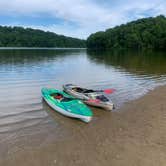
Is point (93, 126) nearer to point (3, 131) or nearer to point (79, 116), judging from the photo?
point (79, 116)

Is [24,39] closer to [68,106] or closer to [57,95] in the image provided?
[57,95]

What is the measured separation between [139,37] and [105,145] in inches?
4366

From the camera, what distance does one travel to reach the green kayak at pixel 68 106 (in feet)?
33.7

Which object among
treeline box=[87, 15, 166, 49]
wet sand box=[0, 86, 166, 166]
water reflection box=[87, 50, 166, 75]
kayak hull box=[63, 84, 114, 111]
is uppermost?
treeline box=[87, 15, 166, 49]

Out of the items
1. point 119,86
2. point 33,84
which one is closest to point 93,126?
point 119,86

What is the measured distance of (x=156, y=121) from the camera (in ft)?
32.0

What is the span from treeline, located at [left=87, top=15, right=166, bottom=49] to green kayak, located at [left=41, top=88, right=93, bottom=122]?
87872 mm

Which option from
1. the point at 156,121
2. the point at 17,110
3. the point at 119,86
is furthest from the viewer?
the point at 119,86

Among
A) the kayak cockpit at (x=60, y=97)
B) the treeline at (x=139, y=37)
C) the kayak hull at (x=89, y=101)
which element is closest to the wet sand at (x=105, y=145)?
the kayak hull at (x=89, y=101)

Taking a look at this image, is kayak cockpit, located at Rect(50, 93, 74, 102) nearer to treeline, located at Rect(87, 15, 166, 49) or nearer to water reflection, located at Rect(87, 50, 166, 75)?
water reflection, located at Rect(87, 50, 166, 75)

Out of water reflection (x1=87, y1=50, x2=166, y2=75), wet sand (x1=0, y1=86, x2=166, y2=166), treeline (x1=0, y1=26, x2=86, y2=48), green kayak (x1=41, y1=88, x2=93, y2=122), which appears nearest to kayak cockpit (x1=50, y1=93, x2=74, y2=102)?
green kayak (x1=41, y1=88, x2=93, y2=122)

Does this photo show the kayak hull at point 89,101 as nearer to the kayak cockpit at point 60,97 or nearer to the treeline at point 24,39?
the kayak cockpit at point 60,97

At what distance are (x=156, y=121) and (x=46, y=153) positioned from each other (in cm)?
550

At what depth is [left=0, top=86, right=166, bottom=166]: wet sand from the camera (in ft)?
21.6
